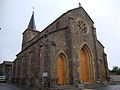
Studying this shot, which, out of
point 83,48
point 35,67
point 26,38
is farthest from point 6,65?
point 83,48

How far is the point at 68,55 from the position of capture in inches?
721

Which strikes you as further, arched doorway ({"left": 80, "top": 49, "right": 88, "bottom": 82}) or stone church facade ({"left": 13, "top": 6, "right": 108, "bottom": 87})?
arched doorway ({"left": 80, "top": 49, "right": 88, "bottom": 82})

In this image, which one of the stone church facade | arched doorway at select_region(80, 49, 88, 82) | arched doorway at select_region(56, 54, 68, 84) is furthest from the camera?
arched doorway at select_region(80, 49, 88, 82)

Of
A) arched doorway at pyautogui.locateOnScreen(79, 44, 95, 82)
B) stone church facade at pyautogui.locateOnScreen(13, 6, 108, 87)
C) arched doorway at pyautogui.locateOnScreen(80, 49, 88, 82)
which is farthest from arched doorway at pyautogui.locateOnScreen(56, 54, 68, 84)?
arched doorway at pyautogui.locateOnScreen(80, 49, 88, 82)

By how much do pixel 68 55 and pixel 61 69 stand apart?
2203 mm

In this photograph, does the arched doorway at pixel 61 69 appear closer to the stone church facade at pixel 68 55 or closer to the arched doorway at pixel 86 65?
the stone church facade at pixel 68 55

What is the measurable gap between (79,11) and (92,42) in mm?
5830

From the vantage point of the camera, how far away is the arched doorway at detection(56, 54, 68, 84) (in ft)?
58.5

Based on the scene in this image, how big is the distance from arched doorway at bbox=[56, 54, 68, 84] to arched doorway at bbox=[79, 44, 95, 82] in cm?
321

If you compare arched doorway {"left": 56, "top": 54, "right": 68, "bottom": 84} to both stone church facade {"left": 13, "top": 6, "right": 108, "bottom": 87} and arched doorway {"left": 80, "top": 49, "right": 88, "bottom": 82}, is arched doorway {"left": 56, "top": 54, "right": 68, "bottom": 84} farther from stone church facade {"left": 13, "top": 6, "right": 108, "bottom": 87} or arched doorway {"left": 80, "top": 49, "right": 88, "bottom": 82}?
arched doorway {"left": 80, "top": 49, "right": 88, "bottom": 82}

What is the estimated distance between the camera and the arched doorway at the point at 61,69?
17.8m

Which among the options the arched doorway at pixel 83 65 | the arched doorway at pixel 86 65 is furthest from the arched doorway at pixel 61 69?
the arched doorway at pixel 83 65

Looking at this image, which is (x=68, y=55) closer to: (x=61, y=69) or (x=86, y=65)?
(x=61, y=69)

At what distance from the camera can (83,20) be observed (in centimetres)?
2258
